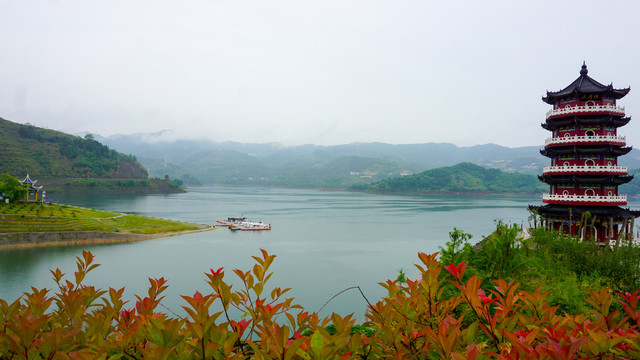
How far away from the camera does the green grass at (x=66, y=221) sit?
31.0 meters

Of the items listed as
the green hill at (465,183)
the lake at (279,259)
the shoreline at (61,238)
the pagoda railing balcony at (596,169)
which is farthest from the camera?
the green hill at (465,183)

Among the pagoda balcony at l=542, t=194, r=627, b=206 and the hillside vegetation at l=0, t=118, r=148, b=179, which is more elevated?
the hillside vegetation at l=0, t=118, r=148, b=179

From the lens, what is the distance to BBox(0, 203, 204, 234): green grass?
3100cm

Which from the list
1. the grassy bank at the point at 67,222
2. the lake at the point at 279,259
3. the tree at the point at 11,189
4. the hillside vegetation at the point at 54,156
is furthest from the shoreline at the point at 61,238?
the hillside vegetation at the point at 54,156

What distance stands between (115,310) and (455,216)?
6461 centimetres

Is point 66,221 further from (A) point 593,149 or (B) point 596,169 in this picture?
(A) point 593,149

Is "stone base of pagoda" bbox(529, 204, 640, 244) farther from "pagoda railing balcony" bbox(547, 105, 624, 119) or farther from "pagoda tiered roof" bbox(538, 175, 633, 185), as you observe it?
"pagoda railing balcony" bbox(547, 105, 624, 119)

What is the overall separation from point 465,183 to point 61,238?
113 metres

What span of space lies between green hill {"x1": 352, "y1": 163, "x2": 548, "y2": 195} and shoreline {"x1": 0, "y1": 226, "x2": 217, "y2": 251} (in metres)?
99.3

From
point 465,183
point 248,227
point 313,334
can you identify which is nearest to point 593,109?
point 313,334

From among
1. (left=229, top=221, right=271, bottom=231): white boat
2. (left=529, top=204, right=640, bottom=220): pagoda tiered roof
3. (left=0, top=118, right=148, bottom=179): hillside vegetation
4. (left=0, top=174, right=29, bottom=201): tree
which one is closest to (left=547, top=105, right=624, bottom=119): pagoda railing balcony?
(left=529, top=204, right=640, bottom=220): pagoda tiered roof

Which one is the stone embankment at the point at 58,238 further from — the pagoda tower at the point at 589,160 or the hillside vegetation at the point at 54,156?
the hillside vegetation at the point at 54,156

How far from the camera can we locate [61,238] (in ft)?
104

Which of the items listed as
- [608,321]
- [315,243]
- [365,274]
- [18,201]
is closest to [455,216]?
[315,243]
